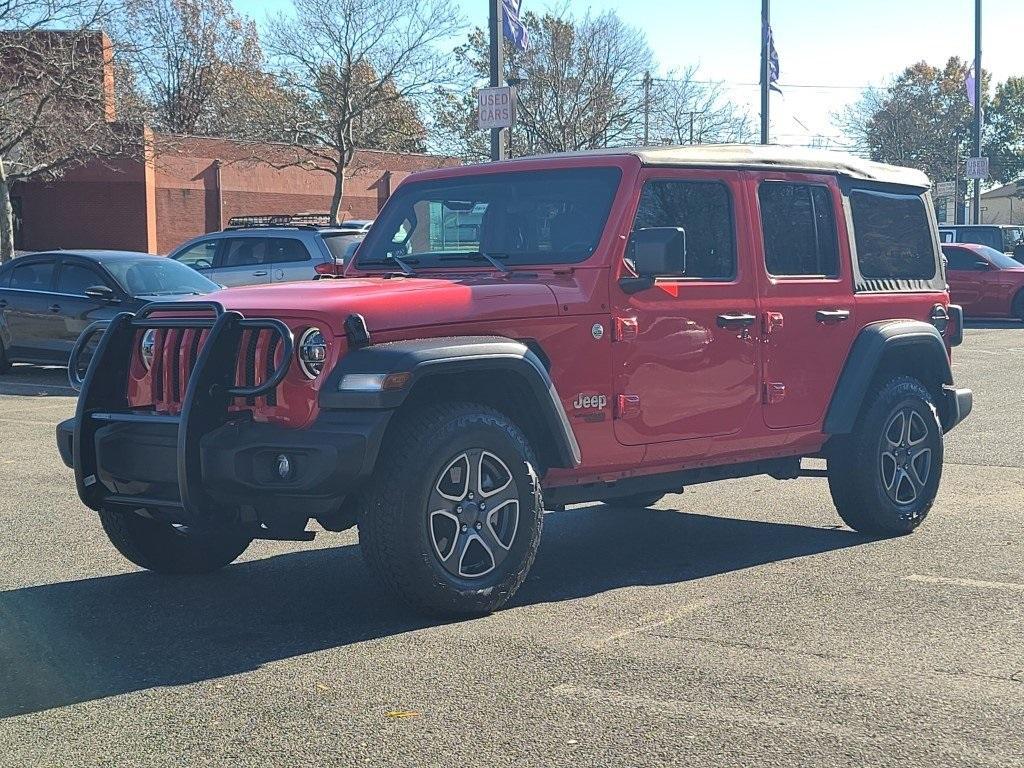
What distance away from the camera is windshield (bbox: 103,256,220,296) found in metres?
16.0

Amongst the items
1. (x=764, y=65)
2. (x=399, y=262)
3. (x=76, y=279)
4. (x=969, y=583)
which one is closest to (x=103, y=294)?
(x=76, y=279)

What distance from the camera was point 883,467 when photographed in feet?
25.0

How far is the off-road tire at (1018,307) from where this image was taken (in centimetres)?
2652

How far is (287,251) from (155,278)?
3.14 meters

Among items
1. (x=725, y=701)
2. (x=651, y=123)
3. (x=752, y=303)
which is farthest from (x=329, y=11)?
(x=725, y=701)

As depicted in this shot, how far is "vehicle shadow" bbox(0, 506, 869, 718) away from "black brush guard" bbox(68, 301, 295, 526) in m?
0.50

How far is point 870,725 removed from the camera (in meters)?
4.43

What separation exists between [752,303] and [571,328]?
125 centimetres

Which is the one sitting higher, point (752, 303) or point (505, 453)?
point (752, 303)

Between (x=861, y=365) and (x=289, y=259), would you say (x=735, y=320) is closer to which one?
(x=861, y=365)

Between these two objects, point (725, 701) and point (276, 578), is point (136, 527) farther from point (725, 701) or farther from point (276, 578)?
point (725, 701)

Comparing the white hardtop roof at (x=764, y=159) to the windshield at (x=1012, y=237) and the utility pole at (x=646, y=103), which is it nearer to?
the windshield at (x=1012, y=237)

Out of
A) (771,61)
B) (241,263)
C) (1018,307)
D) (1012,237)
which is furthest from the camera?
(1012,237)

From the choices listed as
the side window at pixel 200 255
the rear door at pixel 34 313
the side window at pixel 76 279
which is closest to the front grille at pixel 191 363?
the side window at pixel 76 279
